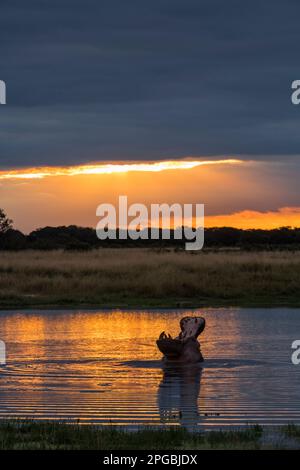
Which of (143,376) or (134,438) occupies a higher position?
(143,376)

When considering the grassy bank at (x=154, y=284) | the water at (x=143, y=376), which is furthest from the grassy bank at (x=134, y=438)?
the grassy bank at (x=154, y=284)

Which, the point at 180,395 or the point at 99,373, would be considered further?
the point at 99,373

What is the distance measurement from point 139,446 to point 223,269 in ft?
104

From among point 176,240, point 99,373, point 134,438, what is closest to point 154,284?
point 99,373

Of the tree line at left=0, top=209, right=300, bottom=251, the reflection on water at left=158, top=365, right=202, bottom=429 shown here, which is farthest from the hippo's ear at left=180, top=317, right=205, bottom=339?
the tree line at left=0, top=209, right=300, bottom=251

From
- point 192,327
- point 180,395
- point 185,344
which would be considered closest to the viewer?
point 180,395

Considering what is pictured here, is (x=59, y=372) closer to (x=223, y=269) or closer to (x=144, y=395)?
(x=144, y=395)

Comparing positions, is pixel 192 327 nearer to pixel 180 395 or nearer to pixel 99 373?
pixel 99 373

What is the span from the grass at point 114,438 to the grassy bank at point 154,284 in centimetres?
2265

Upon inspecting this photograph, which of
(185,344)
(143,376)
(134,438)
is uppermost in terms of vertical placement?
(185,344)

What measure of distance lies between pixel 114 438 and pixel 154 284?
2739 centimetres

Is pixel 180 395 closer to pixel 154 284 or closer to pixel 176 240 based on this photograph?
pixel 154 284

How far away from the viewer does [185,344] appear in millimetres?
18391

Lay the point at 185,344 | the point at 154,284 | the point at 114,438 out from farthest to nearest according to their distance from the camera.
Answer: the point at 154,284 < the point at 185,344 < the point at 114,438
